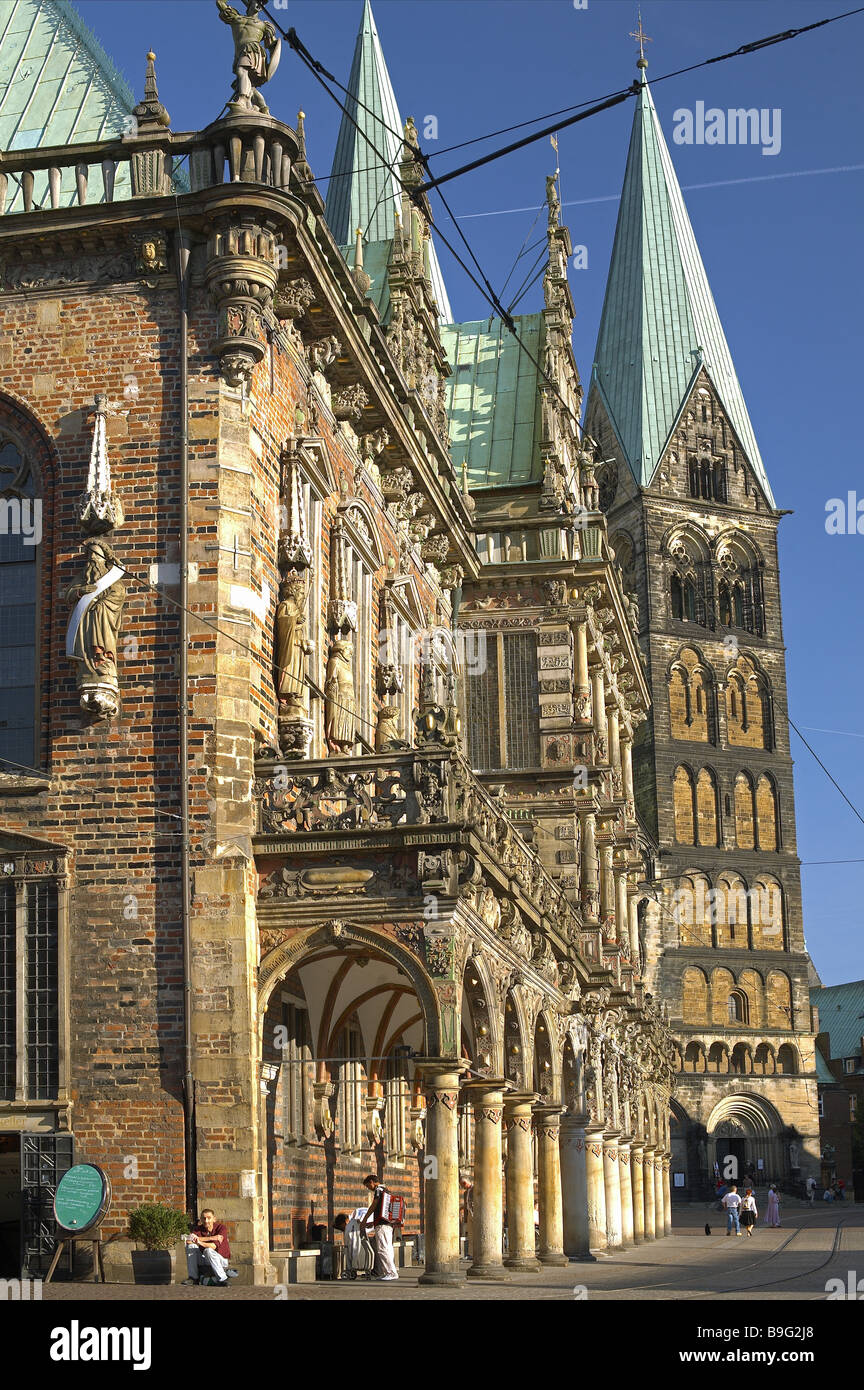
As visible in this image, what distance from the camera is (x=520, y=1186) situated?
2791 cm

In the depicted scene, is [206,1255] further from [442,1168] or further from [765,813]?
[765,813]

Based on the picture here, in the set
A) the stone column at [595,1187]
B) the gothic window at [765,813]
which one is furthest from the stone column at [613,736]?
the gothic window at [765,813]

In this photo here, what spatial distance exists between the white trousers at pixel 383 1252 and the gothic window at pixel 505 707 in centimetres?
1763

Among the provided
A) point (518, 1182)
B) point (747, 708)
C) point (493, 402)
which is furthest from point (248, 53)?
point (747, 708)

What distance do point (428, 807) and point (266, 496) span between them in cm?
480

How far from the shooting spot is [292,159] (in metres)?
24.6

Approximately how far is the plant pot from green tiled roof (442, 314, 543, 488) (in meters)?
25.3

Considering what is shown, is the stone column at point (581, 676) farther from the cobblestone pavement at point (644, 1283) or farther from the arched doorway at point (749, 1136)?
the arched doorway at point (749, 1136)

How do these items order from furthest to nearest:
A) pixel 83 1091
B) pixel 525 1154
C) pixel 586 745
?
pixel 586 745, pixel 525 1154, pixel 83 1091

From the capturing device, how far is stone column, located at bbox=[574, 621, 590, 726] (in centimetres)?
4156

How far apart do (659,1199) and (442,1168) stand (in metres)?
34.1
